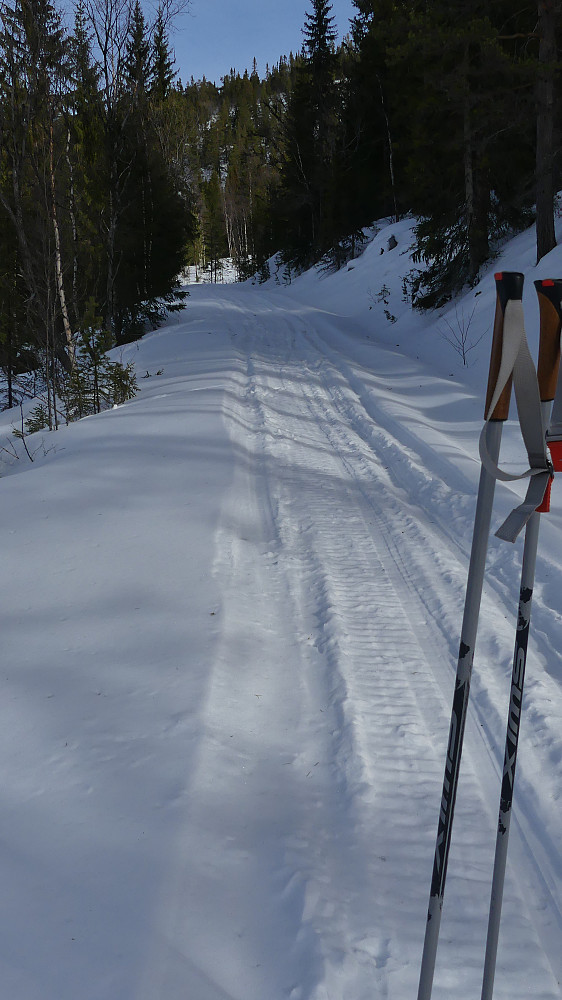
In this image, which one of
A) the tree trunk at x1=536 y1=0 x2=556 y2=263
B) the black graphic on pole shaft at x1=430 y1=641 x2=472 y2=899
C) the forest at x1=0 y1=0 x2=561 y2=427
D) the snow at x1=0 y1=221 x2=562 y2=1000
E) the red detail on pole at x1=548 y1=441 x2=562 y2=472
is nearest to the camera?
the red detail on pole at x1=548 y1=441 x2=562 y2=472

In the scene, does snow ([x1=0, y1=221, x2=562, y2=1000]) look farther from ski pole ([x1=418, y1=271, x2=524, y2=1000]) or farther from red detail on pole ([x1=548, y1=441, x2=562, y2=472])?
red detail on pole ([x1=548, y1=441, x2=562, y2=472])

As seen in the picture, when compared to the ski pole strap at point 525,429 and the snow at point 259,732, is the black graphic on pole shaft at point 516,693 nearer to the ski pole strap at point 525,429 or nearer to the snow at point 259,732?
the ski pole strap at point 525,429

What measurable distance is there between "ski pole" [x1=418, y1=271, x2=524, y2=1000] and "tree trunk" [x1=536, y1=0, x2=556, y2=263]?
1192 cm

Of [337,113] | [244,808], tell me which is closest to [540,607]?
[244,808]

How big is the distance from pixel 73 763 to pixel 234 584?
66.2 inches

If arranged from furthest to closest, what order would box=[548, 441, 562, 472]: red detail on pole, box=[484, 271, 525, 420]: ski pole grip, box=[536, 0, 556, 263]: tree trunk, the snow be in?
box=[536, 0, 556, 263]: tree trunk < the snow < box=[548, 441, 562, 472]: red detail on pole < box=[484, 271, 525, 420]: ski pole grip

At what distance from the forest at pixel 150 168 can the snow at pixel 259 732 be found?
5423mm

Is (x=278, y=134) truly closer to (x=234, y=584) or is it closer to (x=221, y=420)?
(x=221, y=420)

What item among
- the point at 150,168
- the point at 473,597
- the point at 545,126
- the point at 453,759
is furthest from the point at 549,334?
the point at 150,168

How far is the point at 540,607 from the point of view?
3.78m

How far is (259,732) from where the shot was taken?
9.25 ft

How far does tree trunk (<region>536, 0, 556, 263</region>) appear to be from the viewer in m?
10.7

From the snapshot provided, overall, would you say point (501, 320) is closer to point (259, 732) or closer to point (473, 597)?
point (473, 597)

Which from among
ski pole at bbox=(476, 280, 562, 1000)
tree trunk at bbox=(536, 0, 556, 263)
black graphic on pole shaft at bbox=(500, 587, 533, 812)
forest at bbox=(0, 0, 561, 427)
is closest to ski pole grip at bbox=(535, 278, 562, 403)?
ski pole at bbox=(476, 280, 562, 1000)
